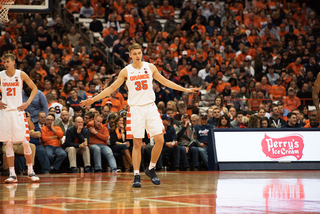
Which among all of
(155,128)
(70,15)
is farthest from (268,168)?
(70,15)

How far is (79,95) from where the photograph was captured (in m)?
14.4

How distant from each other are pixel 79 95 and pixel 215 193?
30.7 ft

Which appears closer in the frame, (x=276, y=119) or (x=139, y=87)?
(x=139, y=87)

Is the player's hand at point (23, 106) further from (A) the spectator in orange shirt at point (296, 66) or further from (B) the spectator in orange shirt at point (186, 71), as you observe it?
(A) the spectator in orange shirt at point (296, 66)

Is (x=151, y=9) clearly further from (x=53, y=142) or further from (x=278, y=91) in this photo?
(x=53, y=142)

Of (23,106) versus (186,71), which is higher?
(186,71)

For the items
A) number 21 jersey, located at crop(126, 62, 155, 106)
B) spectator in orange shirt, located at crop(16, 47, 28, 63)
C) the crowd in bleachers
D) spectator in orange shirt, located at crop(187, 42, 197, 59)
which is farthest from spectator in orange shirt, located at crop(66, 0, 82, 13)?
number 21 jersey, located at crop(126, 62, 155, 106)

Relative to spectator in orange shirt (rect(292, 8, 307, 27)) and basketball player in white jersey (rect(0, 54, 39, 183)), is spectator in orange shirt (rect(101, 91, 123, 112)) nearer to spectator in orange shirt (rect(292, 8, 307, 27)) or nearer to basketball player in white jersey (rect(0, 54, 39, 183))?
basketball player in white jersey (rect(0, 54, 39, 183))

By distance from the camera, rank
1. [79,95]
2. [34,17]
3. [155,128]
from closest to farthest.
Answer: [155,128], [79,95], [34,17]

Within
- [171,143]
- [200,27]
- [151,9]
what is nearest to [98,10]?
[151,9]

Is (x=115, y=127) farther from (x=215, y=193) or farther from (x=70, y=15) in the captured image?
(x=70, y=15)

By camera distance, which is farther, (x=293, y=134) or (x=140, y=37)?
(x=140, y=37)

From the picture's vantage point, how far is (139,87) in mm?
7023

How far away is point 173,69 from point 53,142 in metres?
7.19
